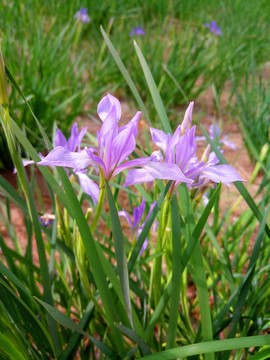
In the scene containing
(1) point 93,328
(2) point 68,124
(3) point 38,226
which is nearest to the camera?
(3) point 38,226

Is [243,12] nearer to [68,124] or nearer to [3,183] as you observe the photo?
[68,124]

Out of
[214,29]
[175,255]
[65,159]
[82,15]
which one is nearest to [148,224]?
[175,255]

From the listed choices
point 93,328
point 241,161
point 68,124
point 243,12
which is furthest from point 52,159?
point 243,12

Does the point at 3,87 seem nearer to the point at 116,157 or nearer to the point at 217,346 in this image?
the point at 116,157

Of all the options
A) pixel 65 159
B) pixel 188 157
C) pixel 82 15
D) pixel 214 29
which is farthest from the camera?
pixel 214 29

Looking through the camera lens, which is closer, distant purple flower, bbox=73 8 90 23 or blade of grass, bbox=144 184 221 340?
blade of grass, bbox=144 184 221 340

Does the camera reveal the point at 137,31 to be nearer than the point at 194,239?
No

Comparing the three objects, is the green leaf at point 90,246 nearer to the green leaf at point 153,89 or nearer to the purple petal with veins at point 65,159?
the purple petal with veins at point 65,159

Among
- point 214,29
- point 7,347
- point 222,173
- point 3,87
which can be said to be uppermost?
point 3,87

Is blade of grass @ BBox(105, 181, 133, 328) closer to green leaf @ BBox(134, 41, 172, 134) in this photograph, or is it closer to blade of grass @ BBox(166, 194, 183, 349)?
blade of grass @ BBox(166, 194, 183, 349)

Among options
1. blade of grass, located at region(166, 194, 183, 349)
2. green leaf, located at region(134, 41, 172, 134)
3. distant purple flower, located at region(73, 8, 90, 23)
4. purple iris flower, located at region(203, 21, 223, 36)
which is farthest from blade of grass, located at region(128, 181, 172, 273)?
purple iris flower, located at region(203, 21, 223, 36)

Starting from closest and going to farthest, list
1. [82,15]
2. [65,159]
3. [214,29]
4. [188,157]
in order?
[65,159] < [188,157] < [82,15] < [214,29]
